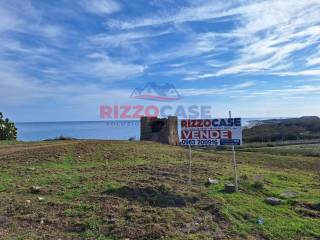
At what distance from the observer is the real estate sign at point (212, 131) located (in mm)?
10148

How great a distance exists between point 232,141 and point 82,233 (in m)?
A: 4.90

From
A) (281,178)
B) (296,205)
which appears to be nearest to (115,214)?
(296,205)

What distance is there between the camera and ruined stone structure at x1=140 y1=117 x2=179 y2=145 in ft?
83.5

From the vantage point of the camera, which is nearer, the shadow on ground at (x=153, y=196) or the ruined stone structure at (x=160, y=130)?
the shadow on ground at (x=153, y=196)

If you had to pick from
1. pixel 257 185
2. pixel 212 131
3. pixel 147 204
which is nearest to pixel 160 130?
pixel 212 131

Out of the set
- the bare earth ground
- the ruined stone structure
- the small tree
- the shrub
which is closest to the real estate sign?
the bare earth ground

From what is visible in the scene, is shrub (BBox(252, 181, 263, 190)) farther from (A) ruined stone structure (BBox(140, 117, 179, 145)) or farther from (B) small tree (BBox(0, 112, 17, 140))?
(B) small tree (BBox(0, 112, 17, 140))

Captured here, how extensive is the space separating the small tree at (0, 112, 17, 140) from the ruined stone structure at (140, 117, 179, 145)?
11053mm

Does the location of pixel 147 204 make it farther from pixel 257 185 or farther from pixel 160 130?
pixel 160 130

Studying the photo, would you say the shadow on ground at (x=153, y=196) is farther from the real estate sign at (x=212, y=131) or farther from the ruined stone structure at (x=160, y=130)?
the ruined stone structure at (x=160, y=130)

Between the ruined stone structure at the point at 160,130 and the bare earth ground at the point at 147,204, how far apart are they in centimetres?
1195

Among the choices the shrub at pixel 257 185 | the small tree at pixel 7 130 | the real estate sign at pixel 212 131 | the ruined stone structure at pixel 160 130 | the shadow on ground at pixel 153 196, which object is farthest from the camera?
the small tree at pixel 7 130

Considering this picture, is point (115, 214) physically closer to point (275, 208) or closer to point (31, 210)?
point (31, 210)

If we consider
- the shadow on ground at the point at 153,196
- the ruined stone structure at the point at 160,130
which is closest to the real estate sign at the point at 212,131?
the shadow on ground at the point at 153,196
